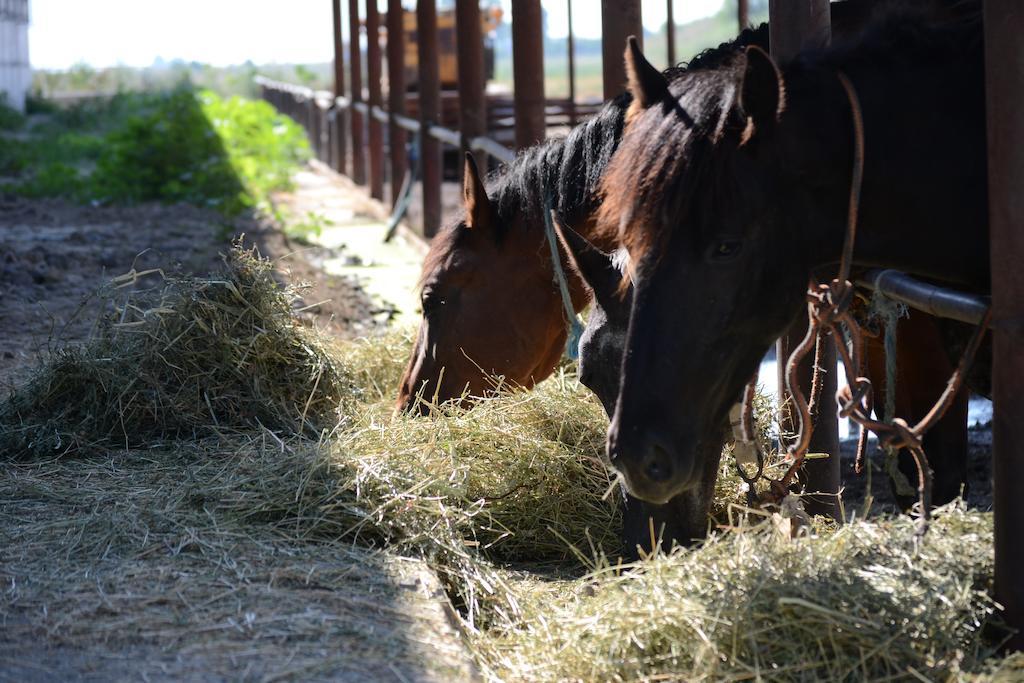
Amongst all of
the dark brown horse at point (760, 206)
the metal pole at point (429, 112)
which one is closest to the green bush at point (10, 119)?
the metal pole at point (429, 112)

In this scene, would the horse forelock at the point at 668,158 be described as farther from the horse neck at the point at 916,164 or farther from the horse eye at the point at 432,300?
the horse eye at the point at 432,300

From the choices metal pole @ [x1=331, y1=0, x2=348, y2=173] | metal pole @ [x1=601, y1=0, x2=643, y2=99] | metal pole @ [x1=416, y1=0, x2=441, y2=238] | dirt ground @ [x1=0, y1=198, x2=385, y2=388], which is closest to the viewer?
metal pole @ [x1=601, y1=0, x2=643, y2=99]

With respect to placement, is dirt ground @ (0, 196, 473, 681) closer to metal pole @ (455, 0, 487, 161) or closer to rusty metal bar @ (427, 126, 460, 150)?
metal pole @ (455, 0, 487, 161)

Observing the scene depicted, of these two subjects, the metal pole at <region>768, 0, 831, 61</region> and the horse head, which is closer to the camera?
the metal pole at <region>768, 0, 831, 61</region>

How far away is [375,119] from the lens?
43.3 ft

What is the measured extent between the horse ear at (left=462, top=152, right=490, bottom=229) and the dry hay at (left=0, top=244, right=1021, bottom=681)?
634 mm

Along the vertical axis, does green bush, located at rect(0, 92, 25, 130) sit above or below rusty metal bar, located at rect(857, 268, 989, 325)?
above

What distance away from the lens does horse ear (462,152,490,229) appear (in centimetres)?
384

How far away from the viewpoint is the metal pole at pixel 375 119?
1291cm

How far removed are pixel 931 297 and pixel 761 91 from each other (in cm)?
55

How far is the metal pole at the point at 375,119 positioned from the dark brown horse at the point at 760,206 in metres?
11.1

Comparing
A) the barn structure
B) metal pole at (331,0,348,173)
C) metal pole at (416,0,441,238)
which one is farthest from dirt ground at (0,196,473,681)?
metal pole at (331,0,348,173)

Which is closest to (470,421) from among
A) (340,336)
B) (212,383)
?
(212,383)

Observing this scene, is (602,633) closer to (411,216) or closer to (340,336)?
(340,336)
